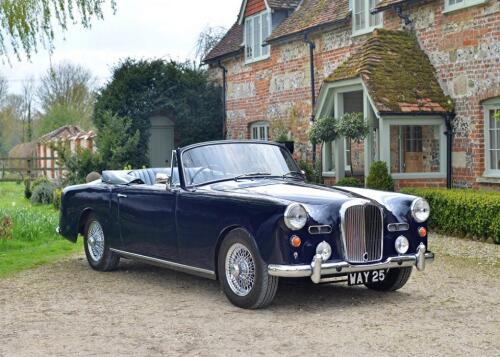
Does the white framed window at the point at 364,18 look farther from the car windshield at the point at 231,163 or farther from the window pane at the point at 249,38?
the car windshield at the point at 231,163

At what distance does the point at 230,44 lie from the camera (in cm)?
2655

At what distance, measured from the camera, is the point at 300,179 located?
852 cm

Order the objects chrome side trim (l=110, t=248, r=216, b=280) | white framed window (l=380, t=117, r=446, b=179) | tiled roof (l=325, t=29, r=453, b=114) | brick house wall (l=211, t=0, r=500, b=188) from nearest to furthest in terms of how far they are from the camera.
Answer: chrome side trim (l=110, t=248, r=216, b=280), brick house wall (l=211, t=0, r=500, b=188), tiled roof (l=325, t=29, r=453, b=114), white framed window (l=380, t=117, r=446, b=179)

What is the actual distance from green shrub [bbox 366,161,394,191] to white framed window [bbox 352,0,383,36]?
14.0 ft

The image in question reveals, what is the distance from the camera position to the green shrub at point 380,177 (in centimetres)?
1603

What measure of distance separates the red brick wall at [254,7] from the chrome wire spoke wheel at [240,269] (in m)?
17.8

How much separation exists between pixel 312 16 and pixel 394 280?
48.2 ft

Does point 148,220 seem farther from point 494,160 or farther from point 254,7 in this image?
point 254,7

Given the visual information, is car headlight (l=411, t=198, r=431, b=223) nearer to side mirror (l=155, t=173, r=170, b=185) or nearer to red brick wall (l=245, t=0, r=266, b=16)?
side mirror (l=155, t=173, r=170, b=185)

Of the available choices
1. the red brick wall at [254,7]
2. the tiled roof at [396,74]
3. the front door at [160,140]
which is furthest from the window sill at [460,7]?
the front door at [160,140]

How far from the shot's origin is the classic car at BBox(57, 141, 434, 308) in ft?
22.5

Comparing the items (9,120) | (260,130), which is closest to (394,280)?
(260,130)

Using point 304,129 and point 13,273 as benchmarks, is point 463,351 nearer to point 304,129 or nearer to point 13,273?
point 13,273

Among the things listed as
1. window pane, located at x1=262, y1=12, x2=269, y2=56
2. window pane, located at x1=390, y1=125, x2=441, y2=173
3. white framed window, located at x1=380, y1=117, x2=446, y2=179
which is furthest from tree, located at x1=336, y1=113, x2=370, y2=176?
window pane, located at x1=262, y1=12, x2=269, y2=56
